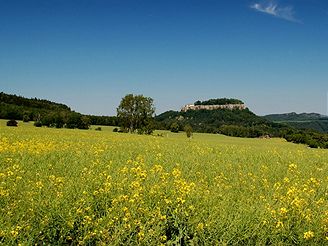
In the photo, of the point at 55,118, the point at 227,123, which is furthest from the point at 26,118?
the point at 227,123

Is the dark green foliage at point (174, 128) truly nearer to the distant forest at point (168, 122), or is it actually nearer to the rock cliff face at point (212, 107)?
the distant forest at point (168, 122)

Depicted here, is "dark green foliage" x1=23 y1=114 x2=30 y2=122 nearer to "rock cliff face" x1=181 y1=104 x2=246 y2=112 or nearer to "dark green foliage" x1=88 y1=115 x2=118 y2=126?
"dark green foliage" x1=88 y1=115 x2=118 y2=126

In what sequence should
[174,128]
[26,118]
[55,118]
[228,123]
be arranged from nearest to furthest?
[55,118] < [26,118] < [174,128] < [228,123]

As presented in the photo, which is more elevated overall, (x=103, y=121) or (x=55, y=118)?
(x=103, y=121)

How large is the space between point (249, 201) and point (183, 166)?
6016 mm

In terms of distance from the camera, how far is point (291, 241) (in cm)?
593

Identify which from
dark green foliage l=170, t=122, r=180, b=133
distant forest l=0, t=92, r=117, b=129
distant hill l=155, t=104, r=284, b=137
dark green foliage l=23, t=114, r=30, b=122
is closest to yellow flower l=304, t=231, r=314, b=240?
distant forest l=0, t=92, r=117, b=129

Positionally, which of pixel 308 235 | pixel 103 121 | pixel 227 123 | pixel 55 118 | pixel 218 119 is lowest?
pixel 308 235

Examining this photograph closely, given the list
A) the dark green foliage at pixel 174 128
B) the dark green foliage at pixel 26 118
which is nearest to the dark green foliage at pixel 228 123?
the dark green foliage at pixel 174 128

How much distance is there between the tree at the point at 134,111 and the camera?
82.9m

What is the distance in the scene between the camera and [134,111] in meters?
83.8

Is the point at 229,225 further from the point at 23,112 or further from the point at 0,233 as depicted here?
the point at 23,112

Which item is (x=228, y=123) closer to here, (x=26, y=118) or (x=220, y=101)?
(x=220, y=101)

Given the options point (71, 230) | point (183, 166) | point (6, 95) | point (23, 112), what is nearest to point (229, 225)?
point (71, 230)
